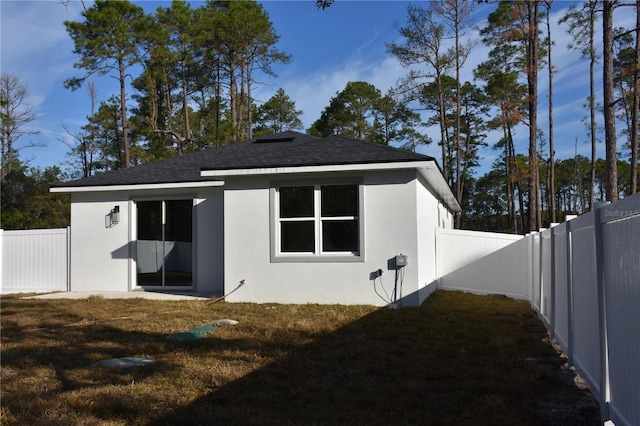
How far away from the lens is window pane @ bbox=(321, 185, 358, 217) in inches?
393

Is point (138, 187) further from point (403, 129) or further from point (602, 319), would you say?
point (403, 129)

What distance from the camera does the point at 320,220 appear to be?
9.98 metres

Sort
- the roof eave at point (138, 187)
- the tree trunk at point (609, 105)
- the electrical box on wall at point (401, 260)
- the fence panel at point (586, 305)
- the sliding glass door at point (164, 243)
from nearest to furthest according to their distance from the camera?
the fence panel at point (586, 305), the electrical box on wall at point (401, 260), the roof eave at point (138, 187), the sliding glass door at point (164, 243), the tree trunk at point (609, 105)

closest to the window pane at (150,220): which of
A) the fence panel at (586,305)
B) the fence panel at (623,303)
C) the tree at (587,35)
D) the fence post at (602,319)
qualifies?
the fence panel at (586,305)

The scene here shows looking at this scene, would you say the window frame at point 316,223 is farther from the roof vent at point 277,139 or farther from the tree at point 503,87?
the tree at point 503,87

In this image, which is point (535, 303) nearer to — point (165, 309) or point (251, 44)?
point (165, 309)

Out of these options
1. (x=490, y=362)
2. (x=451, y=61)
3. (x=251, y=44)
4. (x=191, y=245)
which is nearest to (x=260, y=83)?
(x=251, y=44)

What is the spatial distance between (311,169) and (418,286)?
2931 millimetres

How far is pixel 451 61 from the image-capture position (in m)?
28.2

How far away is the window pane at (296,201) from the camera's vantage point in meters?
10.1

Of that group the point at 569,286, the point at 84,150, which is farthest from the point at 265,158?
the point at 84,150

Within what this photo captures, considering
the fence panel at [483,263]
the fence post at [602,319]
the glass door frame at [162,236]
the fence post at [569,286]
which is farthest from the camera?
the glass door frame at [162,236]

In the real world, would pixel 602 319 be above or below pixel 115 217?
below

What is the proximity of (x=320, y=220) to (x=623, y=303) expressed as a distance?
23.8 ft
